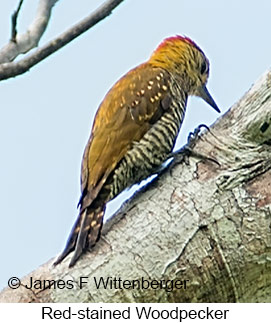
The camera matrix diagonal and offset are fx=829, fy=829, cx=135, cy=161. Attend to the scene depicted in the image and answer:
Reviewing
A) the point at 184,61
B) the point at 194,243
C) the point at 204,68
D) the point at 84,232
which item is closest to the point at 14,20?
the point at 84,232

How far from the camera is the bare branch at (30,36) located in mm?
3061

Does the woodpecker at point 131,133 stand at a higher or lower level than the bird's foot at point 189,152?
higher

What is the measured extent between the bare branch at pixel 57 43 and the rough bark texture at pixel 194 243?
725 millimetres

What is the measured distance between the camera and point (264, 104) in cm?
332

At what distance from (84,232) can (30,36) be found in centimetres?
80

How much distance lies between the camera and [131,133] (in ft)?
12.9

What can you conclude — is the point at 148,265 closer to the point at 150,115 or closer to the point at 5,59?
the point at 5,59

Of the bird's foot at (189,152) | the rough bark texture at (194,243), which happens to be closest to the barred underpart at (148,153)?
the bird's foot at (189,152)

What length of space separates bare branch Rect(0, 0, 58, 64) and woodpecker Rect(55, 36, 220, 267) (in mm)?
726

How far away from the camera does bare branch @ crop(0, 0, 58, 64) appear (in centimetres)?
306

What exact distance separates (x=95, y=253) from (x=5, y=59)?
2.58 ft
